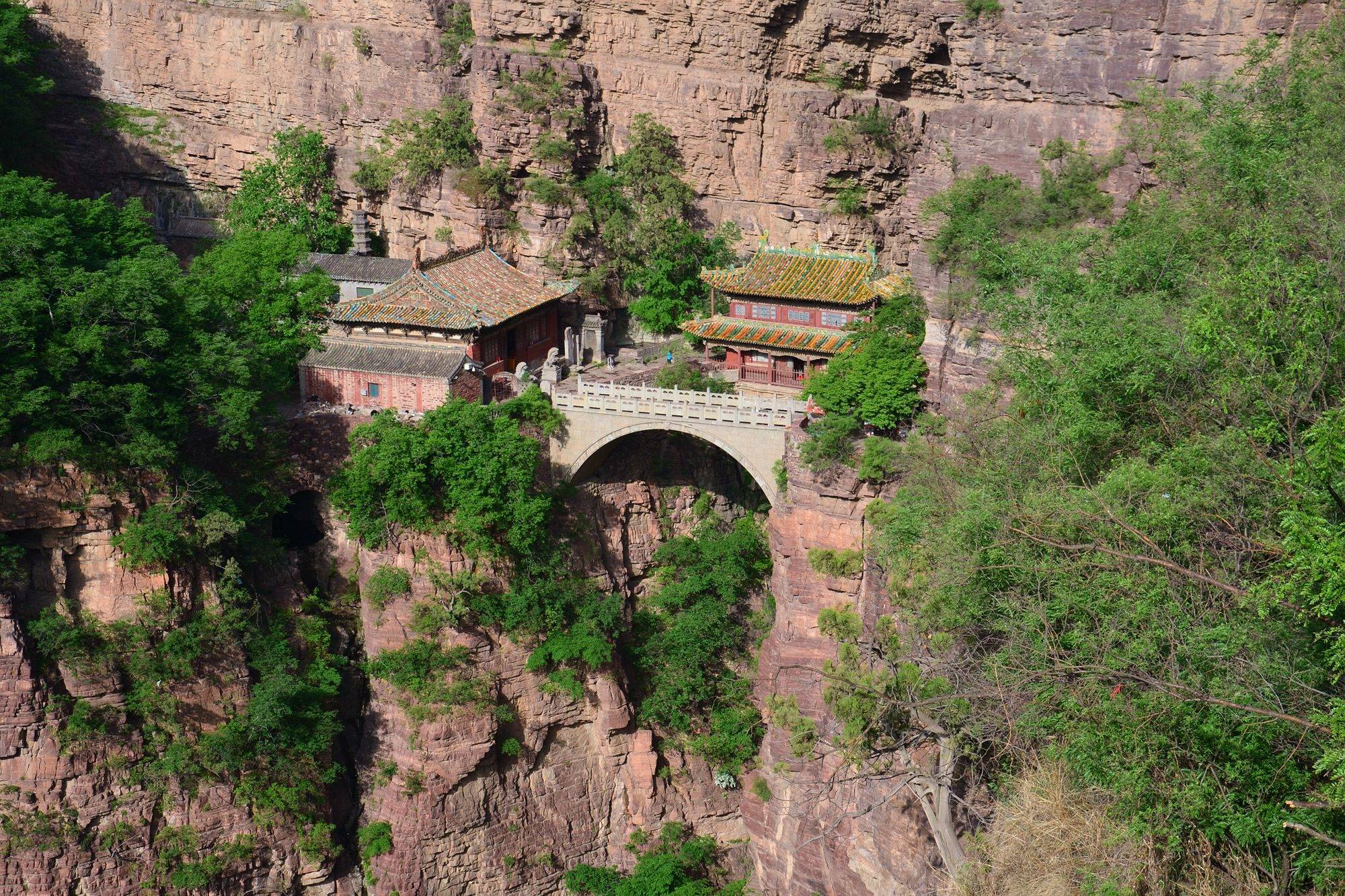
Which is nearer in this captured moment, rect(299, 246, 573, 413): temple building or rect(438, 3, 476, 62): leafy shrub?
rect(299, 246, 573, 413): temple building

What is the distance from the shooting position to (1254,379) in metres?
20.1

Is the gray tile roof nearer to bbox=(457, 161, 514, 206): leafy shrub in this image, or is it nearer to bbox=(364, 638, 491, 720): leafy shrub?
bbox=(457, 161, 514, 206): leafy shrub

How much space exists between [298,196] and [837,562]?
24008mm

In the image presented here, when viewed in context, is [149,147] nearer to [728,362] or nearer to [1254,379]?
[728,362]

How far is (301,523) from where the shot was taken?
3903cm

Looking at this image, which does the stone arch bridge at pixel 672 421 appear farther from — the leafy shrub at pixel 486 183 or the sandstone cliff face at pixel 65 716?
the sandstone cliff face at pixel 65 716

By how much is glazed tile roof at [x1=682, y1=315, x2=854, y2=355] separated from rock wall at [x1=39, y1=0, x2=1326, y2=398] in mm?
2943

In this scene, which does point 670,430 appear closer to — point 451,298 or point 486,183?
point 451,298

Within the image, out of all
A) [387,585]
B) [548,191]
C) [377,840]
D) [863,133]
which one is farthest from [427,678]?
[863,133]

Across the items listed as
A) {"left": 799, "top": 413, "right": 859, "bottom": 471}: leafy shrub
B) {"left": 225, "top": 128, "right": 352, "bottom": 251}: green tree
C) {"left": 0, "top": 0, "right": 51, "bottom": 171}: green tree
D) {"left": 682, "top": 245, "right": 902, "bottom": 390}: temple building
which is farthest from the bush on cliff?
{"left": 0, "top": 0, "right": 51, "bottom": 171}: green tree

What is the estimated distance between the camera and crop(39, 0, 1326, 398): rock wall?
40.1 m

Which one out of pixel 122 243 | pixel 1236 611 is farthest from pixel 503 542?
pixel 1236 611

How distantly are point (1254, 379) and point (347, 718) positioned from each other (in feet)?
85.5

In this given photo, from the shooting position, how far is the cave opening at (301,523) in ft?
127
